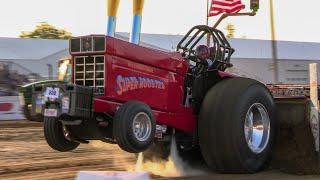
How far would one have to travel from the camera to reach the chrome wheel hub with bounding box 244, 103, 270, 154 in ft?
21.2

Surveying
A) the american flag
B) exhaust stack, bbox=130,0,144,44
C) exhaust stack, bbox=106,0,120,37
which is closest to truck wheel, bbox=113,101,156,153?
exhaust stack, bbox=106,0,120,37

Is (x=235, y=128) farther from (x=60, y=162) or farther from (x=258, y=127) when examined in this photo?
(x=60, y=162)

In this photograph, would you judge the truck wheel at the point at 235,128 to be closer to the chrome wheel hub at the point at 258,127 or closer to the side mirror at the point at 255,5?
the chrome wheel hub at the point at 258,127

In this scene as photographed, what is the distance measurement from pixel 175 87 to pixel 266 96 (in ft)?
3.72

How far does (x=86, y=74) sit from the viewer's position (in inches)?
219

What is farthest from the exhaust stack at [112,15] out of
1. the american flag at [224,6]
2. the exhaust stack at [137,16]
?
the american flag at [224,6]

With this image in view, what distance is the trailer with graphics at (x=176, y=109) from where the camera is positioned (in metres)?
5.29

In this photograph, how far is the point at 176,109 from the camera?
6.20m

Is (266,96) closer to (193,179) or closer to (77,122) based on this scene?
(193,179)

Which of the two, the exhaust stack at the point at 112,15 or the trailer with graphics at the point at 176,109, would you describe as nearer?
the trailer with graphics at the point at 176,109

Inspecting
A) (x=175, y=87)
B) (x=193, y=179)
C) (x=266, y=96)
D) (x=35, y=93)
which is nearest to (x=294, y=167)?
(x=266, y=96)

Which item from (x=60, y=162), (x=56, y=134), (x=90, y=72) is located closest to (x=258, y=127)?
(x=90, y=72)

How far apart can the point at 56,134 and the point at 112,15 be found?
6187 mm

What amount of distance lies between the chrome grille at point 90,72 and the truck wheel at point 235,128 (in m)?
1.34
